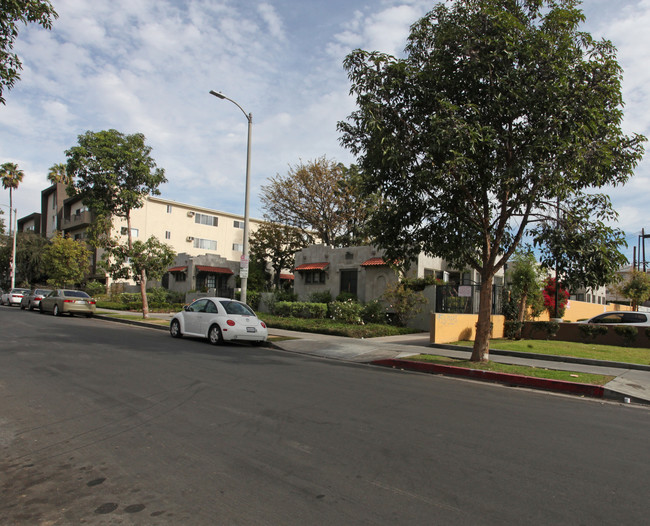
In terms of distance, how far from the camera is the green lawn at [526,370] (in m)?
9.95

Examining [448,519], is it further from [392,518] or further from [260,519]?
[260,519]

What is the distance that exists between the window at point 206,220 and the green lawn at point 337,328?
3172 centimetres

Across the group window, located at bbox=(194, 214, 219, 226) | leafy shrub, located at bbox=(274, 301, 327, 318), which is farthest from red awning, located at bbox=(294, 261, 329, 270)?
window, located at bbox=(194, 214, 219, 226)

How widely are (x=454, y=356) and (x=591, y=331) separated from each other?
728 cm

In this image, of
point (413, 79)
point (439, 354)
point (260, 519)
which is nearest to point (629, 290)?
point (439, 354)

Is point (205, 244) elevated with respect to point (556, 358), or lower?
elevated

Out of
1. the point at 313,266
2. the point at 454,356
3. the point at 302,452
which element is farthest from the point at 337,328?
the point at 302,452

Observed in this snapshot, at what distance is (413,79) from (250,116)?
8970 mm

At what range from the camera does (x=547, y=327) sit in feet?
60.0

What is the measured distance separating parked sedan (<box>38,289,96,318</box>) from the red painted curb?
61.3ft

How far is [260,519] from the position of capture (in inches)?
136

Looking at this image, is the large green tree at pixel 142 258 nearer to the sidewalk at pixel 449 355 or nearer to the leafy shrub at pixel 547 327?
the sidewalk at pixel 449 355

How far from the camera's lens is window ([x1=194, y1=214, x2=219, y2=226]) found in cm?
5072

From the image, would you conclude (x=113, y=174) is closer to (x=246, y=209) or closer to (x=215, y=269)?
(x=246, y=209)
